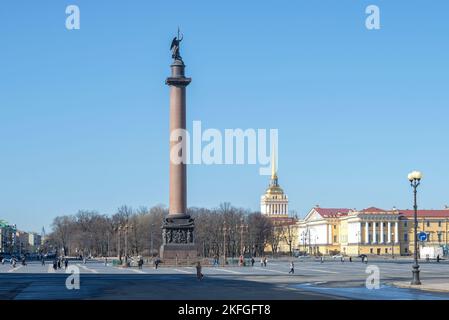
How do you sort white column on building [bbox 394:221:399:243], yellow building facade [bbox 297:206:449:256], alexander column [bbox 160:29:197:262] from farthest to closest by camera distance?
white column on building [bbox 394:221:399:243], yellow building facade [bbox 297:206:449:256], alexander column [bbox 160:29:197:262]

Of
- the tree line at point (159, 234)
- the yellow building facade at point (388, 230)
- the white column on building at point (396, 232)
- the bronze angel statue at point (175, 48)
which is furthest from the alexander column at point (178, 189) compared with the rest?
the white column on building at point (396, 232)

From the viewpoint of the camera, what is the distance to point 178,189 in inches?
2756

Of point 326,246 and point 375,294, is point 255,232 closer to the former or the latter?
point 326,246

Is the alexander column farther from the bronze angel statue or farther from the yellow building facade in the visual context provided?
the yellow building facade

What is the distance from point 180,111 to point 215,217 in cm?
9634

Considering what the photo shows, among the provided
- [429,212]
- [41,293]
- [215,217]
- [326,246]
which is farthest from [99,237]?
[41,293]

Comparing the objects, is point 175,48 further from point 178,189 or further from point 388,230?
point 388,230

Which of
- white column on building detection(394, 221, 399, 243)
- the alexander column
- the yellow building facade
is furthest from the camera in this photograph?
white column on building detection(394, 221, 399, 243)

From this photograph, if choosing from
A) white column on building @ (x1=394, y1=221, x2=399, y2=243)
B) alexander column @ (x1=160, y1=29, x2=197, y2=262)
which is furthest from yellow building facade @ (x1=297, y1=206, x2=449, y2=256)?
alexander column @ (x1=160, y1=29, x2=197, y2=262)

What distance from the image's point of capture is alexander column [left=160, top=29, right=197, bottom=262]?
6988cm

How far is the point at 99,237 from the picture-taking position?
166 metres

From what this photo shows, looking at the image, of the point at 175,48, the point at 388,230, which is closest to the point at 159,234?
the point at 388,230

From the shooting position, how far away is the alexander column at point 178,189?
2751 inches
